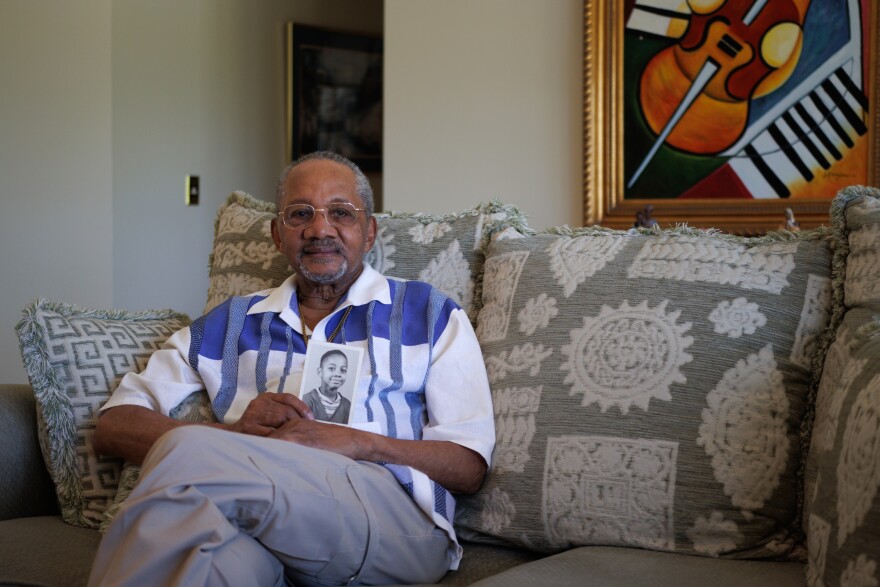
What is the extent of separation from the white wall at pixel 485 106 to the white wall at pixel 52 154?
1134 millimetres

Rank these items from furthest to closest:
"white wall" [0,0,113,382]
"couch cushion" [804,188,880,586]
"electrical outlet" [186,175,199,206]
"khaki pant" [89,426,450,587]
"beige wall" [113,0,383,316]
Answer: "electrical outlet" [186,175,199,206] < "beige wall" [113,0,383,316] < "white wall" [0,0,113,382] < "khaki pant" [89,426,450,587] < "couch cushion" [804,188,880,586]

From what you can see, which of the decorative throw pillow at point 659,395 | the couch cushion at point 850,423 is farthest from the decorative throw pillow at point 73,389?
the couch cushion at point 850,423

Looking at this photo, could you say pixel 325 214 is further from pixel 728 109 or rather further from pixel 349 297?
pixel 728 109

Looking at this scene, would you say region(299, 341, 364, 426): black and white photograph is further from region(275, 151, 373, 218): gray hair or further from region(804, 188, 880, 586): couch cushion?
region(804, 188, 880, 586): couch cushion

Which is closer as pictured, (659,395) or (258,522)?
(258,522)

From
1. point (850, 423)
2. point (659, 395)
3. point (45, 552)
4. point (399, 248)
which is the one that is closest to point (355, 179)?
point (399, 248)

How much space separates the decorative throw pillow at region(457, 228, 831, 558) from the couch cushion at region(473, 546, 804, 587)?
0.13ft

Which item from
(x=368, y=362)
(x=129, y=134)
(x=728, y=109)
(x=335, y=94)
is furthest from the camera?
(x=335, y=94)

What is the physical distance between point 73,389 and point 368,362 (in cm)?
61

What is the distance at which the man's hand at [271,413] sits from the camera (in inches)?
68.4

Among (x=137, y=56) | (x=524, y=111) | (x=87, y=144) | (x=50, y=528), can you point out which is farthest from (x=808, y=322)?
(x=137, y=56)

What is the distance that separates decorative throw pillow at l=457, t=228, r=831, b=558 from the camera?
5.15ft

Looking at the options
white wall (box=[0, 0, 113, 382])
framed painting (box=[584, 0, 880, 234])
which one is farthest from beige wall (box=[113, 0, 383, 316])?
framed painting (box=[584, 0, 880, 234])

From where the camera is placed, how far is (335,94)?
503 cm
